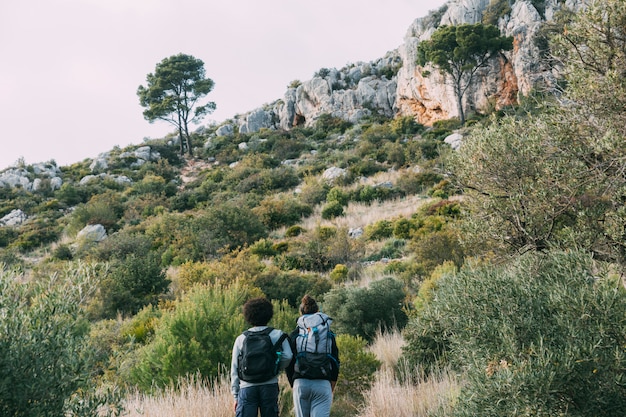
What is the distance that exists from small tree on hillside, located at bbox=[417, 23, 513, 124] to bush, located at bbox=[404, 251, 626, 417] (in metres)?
37.4

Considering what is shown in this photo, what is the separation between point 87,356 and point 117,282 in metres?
10.2

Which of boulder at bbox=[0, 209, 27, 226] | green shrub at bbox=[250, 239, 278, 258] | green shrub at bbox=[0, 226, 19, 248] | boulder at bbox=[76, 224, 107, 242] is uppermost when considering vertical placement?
boulder at bbox=[0, 209, 27, 226]

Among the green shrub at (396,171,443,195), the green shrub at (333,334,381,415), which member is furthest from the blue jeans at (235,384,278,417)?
the green shrub at (396,171,443,195)

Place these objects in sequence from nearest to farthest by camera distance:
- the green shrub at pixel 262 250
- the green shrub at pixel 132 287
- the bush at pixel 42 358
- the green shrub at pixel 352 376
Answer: the bush at pixel 42 358, the green shrub at pixel 352 376, the green shrub at pixel 132 287, the green shrub at pixel 262 250

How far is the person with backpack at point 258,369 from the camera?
4012mm

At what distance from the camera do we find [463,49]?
39.1m

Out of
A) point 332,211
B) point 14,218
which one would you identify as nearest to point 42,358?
point 332,211

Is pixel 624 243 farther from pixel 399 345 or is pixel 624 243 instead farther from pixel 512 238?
pixel 399 345

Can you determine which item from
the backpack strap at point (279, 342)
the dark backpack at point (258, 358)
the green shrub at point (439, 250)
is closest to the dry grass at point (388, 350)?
the backpack strap at point (279, 342)

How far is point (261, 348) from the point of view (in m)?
4.05

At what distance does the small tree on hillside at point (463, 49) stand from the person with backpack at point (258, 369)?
125 feet

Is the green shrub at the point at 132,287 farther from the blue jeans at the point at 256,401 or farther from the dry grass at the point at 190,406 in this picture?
the blue jeans at the point at 256,401

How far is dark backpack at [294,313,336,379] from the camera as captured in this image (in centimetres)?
425

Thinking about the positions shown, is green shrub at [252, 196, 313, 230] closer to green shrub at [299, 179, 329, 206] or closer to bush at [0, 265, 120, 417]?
green shrub at [299, 179, 329, 206]
